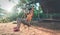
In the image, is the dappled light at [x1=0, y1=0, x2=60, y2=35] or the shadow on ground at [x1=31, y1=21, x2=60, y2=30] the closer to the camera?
the dappled light at [x1=0, y1=0, x2=60, y2=35]

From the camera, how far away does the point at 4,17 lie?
2.66 m

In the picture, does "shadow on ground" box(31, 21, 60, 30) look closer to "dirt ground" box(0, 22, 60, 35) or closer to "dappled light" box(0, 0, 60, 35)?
"dappled light" box(0, 0, 60, 35)

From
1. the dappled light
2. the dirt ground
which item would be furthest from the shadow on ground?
the dirt ground

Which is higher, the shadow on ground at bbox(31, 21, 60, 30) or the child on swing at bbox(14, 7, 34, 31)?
the child on swing at bbox(14, 7, 34, 31)

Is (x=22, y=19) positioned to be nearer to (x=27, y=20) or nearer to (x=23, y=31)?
(x=27, y=20)

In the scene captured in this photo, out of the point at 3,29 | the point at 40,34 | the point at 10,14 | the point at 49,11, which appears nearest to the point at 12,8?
the point at 10,14

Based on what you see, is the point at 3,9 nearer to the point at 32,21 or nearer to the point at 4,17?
the point at 4,17

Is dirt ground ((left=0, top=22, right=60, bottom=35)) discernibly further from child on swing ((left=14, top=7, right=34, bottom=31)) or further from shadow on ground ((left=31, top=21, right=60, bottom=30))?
shadow on ground ((left=31, top=21, right=60, bottom=30))

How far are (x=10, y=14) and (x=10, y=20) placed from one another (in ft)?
0.32

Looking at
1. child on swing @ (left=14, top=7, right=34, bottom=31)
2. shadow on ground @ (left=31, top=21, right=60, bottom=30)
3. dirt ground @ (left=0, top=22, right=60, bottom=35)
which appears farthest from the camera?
shadow on ground @ (left=31, top=21, right=60, bottom=30)

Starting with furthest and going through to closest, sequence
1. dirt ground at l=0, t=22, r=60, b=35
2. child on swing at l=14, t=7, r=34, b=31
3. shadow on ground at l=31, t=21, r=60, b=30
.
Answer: shadow on ground at l=31, t=21, r=60, b=30 < child on swing at l=14, t=7, r=34, b=31 < dirt ground at l=0, t=22, r=60, b=35

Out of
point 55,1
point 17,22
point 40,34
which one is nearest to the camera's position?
point 40,34

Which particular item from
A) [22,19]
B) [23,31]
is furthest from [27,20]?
[23,31]

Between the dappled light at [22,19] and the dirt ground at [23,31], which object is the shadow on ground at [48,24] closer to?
the dappled light at [22,19]
